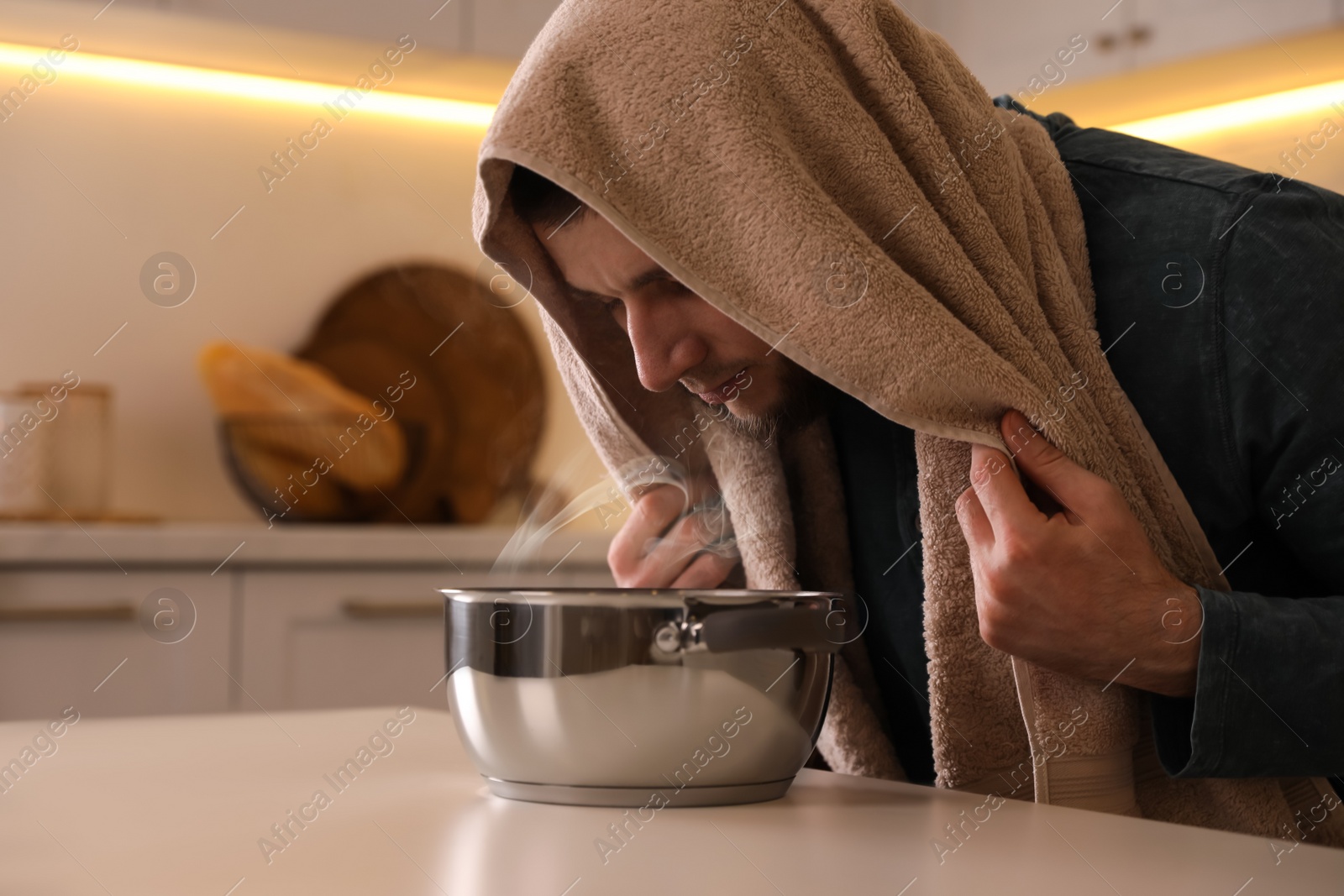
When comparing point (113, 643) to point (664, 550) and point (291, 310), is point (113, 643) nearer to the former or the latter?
point (291, 310)

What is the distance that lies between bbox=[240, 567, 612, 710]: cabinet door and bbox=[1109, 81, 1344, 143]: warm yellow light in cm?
147

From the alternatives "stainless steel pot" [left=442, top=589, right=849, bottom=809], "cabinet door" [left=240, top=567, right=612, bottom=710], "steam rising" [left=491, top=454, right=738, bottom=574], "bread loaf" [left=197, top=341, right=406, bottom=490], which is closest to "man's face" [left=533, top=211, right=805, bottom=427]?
"steam rising" [left=491, top=454, right=738, bottom=574]

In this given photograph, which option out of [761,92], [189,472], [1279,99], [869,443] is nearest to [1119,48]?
[1279,99]

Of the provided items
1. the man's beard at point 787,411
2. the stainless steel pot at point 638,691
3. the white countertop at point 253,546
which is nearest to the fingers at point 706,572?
the man's beard at point 787,411

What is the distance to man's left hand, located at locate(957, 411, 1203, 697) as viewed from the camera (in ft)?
2.36

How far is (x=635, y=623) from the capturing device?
57 cm

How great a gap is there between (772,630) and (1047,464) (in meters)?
0.24

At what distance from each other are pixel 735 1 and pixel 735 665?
1.40 ft

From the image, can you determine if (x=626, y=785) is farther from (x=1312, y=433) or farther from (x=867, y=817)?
(x=1312, y=433)

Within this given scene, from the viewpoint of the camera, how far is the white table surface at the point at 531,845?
17.6 inches

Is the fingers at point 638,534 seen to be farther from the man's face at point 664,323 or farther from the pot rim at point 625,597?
the pot rim at point 625,597

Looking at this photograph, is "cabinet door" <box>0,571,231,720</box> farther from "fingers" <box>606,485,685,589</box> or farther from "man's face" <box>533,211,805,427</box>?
"man's face" <box>533,211,805,427</box>

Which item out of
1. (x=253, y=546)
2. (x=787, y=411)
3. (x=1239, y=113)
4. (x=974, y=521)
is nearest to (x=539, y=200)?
(x=787, y=411)

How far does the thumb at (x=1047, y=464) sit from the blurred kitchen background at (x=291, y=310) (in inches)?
50.0
